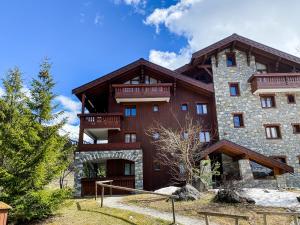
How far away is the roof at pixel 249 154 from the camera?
1920cm

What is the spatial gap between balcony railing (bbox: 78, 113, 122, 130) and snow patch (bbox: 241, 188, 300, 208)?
11005 millimetres

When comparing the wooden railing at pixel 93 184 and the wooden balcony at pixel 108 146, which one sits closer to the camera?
the wooden railing at pixel 93 184

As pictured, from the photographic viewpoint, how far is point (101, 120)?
22.0 meters

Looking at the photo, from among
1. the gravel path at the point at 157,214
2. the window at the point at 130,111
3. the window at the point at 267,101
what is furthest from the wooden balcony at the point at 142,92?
the gravel path at the point at 157,214

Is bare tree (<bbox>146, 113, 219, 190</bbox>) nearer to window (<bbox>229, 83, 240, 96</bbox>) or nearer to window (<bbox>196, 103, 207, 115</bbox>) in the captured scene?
window (<bbox>196, 103, 207, 115</bbox>)

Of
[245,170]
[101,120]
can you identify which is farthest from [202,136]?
[101,120]

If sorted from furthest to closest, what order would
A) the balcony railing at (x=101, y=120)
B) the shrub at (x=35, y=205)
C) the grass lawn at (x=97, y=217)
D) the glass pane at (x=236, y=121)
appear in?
the glass pane at (x=236, y=121)
the balcony railing at (x=101, y=120)
the shrub at (x=35, y=205)
the grass lawn at (x=97, y=217)

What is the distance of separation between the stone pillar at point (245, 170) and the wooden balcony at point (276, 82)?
6.67m

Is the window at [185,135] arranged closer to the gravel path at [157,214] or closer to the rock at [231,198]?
the rock at [231,198]

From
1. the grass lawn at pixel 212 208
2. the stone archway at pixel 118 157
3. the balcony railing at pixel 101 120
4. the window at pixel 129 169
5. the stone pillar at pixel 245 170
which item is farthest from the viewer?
the window at pixel 129 169

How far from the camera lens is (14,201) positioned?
34.7ft

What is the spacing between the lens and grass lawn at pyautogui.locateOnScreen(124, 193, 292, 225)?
435 inches

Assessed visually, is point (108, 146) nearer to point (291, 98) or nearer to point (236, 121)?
point (236, 121)

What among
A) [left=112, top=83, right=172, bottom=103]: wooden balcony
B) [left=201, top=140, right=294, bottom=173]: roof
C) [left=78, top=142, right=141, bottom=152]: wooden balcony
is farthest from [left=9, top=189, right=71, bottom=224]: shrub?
[left=112, top=83, right=172, bottom=103]: wooden balcony
